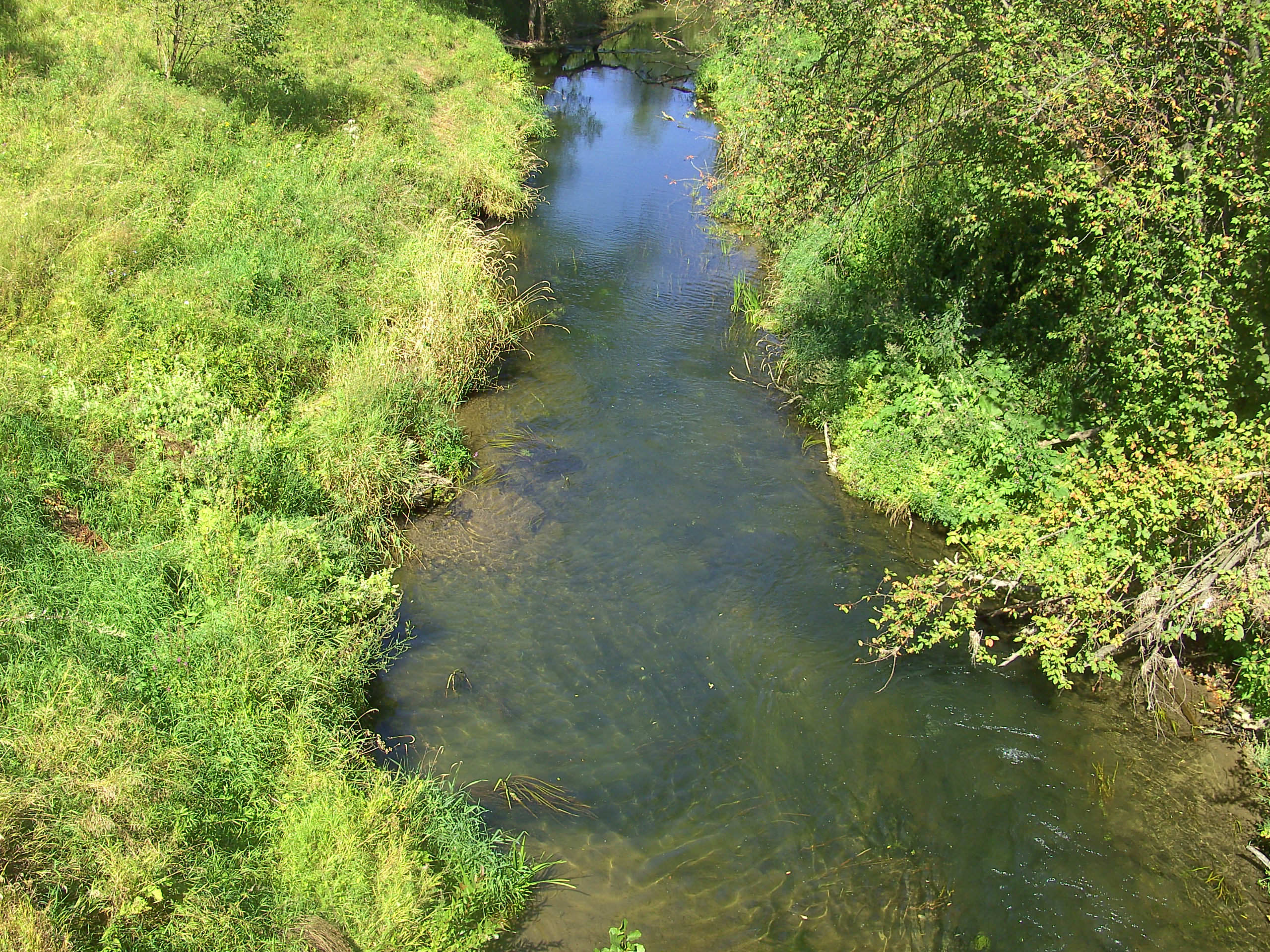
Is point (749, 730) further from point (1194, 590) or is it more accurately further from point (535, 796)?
point (1194, 590)

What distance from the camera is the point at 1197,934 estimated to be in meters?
5.54

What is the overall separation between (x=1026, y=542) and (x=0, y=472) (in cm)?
863

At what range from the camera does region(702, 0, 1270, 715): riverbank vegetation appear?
6383 mm

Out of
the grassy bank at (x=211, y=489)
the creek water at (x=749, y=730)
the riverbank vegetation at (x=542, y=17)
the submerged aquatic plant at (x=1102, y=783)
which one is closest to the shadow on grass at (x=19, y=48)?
the grassy bank at (x=211, y=489)

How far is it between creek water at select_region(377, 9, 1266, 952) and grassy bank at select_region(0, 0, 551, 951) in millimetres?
629

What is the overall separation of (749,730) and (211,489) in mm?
5164

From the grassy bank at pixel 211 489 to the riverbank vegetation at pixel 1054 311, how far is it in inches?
180

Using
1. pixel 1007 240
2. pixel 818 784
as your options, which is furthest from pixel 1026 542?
pixel 1007 240

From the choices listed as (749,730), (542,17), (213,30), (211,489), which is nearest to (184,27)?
(213,30)

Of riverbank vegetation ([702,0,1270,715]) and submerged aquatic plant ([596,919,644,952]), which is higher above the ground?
riverbank vegetation ([702,0,1270,715])

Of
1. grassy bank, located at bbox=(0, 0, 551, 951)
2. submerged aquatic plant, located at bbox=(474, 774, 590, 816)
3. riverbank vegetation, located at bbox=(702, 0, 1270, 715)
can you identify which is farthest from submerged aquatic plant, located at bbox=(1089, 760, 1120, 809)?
grassy bank, located at bbox=(0, 0, 551, 951)

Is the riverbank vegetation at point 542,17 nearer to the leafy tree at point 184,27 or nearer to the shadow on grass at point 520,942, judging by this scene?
the leafy tree at point 184,27

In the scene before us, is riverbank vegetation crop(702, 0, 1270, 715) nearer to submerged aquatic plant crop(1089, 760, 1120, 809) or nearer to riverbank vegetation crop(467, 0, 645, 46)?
submerged aquatic plant crop(1089, 760, 1120, 809)

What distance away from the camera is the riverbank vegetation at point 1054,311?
638 cm
